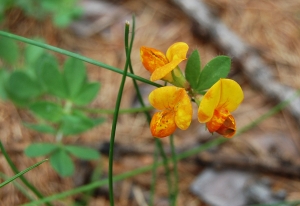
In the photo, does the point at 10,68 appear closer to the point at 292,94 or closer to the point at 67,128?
the point at 67,128

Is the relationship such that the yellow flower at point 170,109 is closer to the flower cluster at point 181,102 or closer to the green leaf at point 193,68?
the flower cluster at point 181,102

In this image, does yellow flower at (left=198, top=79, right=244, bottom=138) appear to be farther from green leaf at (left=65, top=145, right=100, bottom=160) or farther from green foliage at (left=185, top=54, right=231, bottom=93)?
green leaf at (left=65, top=145, right=100, bottom=160)

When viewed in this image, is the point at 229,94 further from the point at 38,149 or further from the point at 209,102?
the point at 38,149

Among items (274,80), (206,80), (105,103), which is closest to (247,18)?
(274,80)

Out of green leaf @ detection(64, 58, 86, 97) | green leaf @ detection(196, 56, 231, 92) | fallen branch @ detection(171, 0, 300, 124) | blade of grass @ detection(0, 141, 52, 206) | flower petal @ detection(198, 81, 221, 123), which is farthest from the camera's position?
fallen branch @ detection(171, 0, 300, 124)

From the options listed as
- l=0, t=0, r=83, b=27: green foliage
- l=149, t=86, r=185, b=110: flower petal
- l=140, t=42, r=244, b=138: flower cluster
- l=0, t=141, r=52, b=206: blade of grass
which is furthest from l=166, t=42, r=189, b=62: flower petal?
l=0, t=0, r=83, b=27: green foliage

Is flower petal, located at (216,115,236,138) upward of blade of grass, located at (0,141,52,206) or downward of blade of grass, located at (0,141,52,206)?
downward
